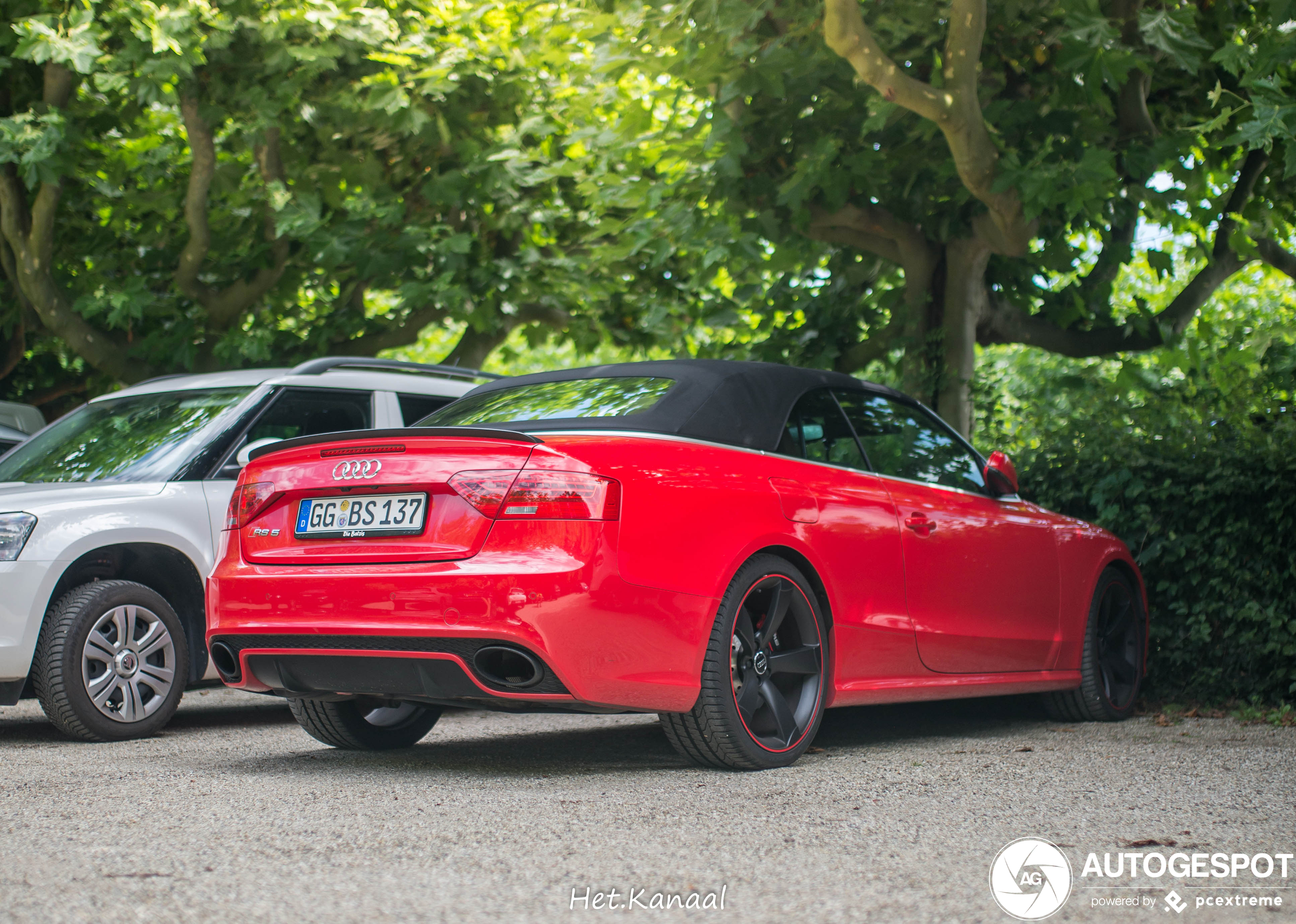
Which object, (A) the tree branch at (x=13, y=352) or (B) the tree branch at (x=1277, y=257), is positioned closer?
(B) the tree branch at (x=1277, y=257)

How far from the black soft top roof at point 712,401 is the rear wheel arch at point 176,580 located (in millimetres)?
2110

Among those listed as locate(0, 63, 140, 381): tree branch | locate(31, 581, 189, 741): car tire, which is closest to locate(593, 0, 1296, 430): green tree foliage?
locate(31, 581, 189, 741): car tire

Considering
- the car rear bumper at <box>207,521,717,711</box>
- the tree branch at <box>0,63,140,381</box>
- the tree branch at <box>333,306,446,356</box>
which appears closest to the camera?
the car rear bumper at <box>207,521,717,711</box>

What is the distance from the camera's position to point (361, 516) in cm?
466

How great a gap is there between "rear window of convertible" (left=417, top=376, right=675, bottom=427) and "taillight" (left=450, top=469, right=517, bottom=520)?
0.67 metres

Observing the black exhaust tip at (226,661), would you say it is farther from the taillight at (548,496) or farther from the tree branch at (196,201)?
the tree branch at (196,201)

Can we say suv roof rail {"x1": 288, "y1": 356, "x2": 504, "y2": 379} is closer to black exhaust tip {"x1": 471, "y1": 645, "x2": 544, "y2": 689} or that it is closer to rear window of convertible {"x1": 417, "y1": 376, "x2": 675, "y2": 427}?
rear window of convertible {"x1": 417, "y1": 376, "x2": 675, "y2": 427}

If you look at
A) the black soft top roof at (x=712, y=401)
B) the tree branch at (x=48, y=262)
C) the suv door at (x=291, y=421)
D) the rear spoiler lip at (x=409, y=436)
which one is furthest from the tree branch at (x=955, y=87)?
the tree branch at (x=48, y=262)

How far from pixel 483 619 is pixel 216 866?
46.0 inches

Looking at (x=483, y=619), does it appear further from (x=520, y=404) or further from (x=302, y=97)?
(x=302, y=97)

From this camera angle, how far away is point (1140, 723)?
22.5 ft

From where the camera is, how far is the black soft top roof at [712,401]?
4.95 metres

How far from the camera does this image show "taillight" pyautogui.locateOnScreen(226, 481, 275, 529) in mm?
4961

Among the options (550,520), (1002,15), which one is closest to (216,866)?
(550,520)
